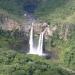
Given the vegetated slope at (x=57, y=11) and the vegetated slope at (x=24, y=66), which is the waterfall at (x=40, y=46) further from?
the vegetated slope at (x=24, y=66)

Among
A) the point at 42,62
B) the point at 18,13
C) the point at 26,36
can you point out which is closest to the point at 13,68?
the point at 42,62

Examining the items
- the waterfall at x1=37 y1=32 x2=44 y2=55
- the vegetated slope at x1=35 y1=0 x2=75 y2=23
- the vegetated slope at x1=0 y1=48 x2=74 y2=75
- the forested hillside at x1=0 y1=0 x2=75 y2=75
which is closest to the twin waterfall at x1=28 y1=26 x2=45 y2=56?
the waterfall at x1=37 y1=32 x2=44 y2=55

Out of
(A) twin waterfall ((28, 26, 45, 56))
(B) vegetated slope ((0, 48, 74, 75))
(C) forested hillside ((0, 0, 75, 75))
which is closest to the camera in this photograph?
(B) vegetated slope ((0, 48, 74, 75))

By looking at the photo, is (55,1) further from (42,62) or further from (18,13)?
(42,62)

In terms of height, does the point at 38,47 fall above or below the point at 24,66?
above

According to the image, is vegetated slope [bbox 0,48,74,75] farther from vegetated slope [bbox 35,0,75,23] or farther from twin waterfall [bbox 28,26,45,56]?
vegetated slope [bbox 35,0,75,23]

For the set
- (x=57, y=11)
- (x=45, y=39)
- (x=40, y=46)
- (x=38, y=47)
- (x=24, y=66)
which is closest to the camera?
(x=24, y=66)

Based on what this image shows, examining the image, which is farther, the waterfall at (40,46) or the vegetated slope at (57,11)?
the vegetated slope at (57,11)

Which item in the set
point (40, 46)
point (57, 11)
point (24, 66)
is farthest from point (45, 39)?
point (24, 66)

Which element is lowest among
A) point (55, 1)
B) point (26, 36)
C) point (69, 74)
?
point (69, 74)

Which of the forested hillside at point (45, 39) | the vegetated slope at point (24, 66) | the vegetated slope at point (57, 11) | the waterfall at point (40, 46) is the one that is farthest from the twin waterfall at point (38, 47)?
the vegetated slope at point (24, 66)

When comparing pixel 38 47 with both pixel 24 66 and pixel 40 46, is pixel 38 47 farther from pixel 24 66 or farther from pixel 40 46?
pixel 24 66
